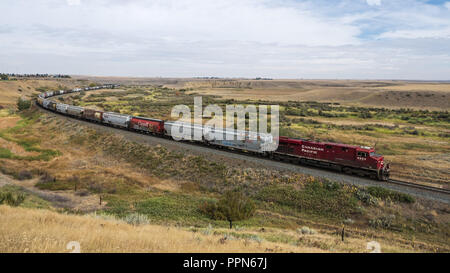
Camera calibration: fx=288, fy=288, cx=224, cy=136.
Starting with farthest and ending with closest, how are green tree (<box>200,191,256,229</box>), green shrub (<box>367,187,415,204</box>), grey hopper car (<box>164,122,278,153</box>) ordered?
1. grey hopper car (<box>164,122,278,153</box>)
2. green shrub (<box>367,187,415,204</box>)
3. green tree (<box>200,191,256,229</box>)

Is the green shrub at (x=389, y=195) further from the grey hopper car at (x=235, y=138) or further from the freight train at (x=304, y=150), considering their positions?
the grey hopper car at (x=235, y=138)

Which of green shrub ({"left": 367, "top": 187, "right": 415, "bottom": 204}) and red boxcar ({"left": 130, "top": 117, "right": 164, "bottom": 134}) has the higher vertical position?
red boxcar ({"left": 130, "top": 117, "right": 164, "bottom": 134})

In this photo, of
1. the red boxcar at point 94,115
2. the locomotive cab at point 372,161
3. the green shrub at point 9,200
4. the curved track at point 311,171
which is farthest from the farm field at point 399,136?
the green shrub at point 9,200

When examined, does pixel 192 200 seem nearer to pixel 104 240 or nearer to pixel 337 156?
pixel 337 156

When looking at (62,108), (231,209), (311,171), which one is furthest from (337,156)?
(62,108)

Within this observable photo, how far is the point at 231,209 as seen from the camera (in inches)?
850

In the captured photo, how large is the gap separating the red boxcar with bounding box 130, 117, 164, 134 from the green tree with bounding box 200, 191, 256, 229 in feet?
76.3

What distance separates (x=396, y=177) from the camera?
29766 mm

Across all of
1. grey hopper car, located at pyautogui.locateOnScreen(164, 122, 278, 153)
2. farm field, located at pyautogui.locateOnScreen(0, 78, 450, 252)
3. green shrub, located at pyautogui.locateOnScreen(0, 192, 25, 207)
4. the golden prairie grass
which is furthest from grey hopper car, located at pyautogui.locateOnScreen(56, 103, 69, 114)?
the golden prairie grass

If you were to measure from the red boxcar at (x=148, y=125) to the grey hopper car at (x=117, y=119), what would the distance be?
117 cm

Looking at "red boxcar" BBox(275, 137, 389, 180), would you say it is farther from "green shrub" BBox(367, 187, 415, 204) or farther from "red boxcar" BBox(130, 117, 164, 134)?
"red boxcar" BBox(130, 117, 164, 134)

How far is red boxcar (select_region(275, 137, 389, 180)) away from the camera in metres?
26.1

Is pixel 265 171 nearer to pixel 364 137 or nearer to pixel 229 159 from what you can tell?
pixel 229 159
